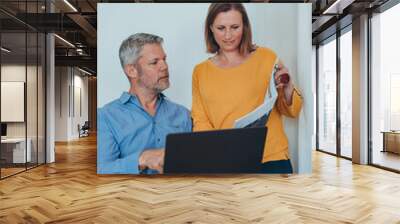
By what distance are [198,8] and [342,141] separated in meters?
5.14

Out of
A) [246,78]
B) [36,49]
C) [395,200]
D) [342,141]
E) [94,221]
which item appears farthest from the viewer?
[342,141]

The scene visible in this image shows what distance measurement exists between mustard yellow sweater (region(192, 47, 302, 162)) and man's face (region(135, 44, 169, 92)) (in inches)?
20.6

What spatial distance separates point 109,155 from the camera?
6777mm

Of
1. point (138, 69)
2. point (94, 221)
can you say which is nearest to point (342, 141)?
point (138, 69)

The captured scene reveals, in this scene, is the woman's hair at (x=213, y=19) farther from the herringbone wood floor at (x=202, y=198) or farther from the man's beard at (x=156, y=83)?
the herringbone wood floor at (x=202, y=198)

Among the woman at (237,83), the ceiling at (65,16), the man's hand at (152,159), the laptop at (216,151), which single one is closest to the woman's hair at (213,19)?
the woman at (237,83)

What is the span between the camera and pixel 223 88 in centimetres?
668

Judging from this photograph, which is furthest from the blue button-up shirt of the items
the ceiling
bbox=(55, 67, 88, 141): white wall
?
bbox=(55, 67, 88, 141): white wall

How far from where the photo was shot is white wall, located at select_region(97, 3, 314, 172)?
6746 mm

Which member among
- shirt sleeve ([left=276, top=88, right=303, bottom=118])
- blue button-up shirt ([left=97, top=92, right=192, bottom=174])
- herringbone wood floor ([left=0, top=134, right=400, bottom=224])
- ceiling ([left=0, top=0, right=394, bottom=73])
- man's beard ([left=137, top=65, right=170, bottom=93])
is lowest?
herringbone wood floor ([left=0, top=134, right=400, bottom=224])

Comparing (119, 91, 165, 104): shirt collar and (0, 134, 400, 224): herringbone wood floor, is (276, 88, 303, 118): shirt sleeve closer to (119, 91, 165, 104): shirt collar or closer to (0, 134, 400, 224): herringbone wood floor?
(0, 134, 400, 224): herringbone wood floor

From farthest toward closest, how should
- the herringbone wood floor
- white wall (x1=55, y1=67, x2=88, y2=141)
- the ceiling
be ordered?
1. white wall (x1=55, y1=67, x2=88, y2=141)
2. the ceiling
3. the herringbone wood floor

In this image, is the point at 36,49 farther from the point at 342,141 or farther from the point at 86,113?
the point at 86,113

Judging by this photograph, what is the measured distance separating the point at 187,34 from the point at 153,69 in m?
0.83
